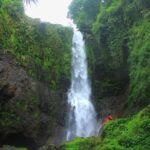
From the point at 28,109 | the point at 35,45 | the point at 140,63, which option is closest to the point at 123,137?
the point at 140,63

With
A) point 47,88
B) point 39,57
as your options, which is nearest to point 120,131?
point 47,88

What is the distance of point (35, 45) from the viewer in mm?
19531

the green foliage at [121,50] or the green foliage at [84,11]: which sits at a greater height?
the green foliage at [84,11]

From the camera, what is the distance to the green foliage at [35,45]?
1806 centimetres

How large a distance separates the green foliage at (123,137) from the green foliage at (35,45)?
7187mm

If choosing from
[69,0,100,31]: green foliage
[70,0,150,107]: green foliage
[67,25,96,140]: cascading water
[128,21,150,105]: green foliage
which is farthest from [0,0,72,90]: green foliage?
[69,0,100,31]: green foliage

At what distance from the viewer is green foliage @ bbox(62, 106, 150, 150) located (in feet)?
32.7

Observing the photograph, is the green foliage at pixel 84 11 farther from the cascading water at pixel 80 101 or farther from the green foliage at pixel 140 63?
the green foliage at pixel 140 63

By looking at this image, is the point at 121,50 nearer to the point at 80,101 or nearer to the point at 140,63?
the point at 140,63

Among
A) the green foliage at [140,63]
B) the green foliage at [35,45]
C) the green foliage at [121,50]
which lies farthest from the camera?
the green foliage at [35,45]

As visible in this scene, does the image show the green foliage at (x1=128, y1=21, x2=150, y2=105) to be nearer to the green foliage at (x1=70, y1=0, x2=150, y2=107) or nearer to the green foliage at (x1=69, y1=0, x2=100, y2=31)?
the green foliage at (x1=70, y1=0, x2=150, y2=107)

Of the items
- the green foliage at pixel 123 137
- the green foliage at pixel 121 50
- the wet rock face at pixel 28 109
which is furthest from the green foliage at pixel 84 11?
the green foliage at pixel 123 137

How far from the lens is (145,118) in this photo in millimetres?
10758

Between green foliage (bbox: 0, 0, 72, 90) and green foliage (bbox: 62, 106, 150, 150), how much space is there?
23.6ft
